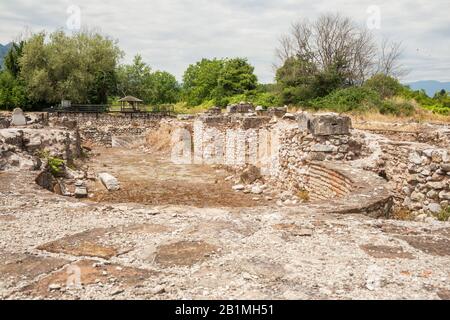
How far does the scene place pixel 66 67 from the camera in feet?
120

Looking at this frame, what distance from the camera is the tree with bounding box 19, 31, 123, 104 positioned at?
35938 millimetres

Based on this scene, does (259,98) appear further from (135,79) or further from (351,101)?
(135,79)

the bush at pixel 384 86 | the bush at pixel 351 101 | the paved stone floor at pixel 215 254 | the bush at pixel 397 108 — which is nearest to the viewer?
the paved stone floor at pixel 215 254

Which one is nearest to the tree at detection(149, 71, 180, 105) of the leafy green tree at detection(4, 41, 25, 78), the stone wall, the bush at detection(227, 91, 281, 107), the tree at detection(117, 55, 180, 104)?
the tree at detection(117, 55, 180, 104)

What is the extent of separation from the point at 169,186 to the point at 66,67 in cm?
3055

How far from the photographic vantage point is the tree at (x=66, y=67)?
35.9 meters

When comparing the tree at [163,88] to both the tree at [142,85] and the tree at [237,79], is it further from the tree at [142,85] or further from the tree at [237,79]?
the tree at [237,79]

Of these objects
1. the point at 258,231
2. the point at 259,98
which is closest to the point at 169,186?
the point at 258,231

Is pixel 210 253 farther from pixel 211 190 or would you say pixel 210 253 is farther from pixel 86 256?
pixel 211 190

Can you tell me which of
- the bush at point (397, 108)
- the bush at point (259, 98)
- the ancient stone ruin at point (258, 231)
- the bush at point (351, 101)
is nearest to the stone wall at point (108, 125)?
the bush at point (259, 98)

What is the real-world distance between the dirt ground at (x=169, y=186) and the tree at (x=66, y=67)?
2289 centimetres

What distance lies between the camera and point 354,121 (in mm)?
17016
